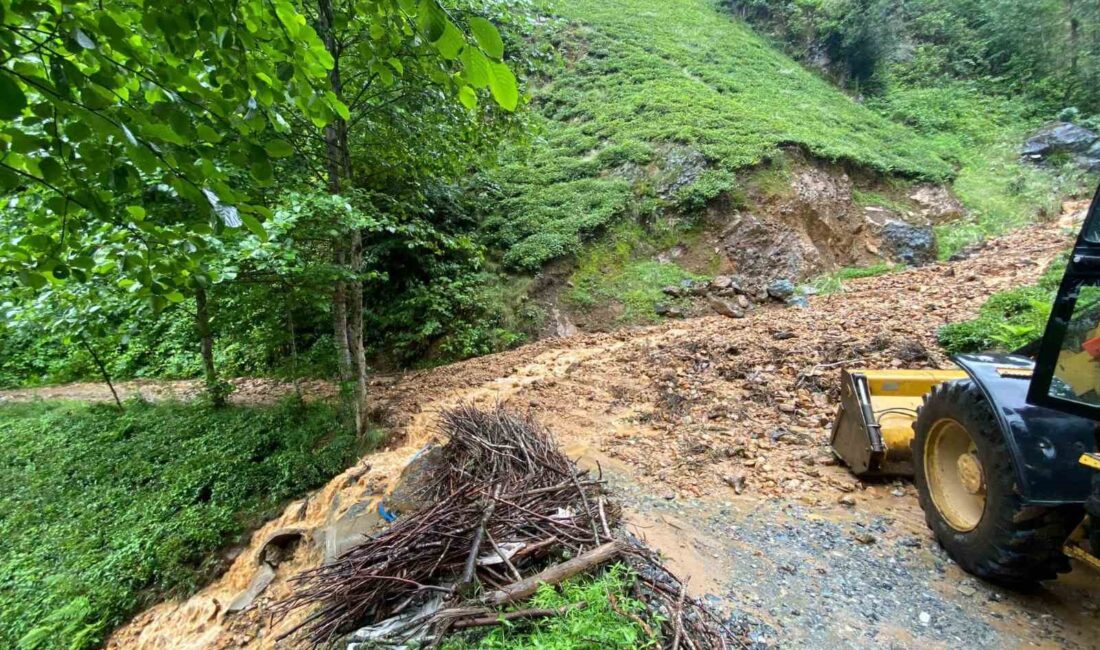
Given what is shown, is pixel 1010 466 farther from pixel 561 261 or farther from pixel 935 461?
pixel 561 261

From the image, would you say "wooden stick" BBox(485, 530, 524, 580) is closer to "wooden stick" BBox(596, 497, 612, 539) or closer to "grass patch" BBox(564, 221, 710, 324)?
"wooden stick" BBox(596, 497, 612, 539)

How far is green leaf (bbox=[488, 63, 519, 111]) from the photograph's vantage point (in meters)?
1.05

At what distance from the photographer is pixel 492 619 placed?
85.0 inches

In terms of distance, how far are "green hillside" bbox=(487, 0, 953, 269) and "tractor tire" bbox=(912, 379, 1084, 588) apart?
602cm

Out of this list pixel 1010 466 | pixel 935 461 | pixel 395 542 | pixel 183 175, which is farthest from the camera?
pixel 935 461

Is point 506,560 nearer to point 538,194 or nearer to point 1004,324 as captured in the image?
point 1004,324

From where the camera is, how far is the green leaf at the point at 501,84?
105 centimetres

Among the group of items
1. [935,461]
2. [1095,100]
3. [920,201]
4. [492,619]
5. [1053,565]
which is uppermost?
[1095,100]

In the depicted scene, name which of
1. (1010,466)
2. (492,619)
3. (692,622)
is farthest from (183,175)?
(1010,466)

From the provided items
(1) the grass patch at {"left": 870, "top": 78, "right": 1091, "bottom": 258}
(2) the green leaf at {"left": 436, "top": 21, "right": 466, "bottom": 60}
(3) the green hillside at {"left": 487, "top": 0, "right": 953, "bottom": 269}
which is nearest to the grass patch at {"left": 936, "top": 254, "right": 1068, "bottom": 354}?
(3) the green hillside at {"left": 487, "top": 0, "right": 953, "bottom": 269}

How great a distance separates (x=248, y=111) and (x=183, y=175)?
0.32 meters

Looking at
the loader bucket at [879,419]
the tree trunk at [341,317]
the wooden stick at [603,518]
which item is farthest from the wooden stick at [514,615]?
the tree trunk at [341,317]

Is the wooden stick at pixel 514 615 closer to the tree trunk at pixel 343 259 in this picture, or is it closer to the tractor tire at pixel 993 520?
the tractor tire at pixel 993 520

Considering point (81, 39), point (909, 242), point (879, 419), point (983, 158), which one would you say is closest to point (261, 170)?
point (81, 39)
